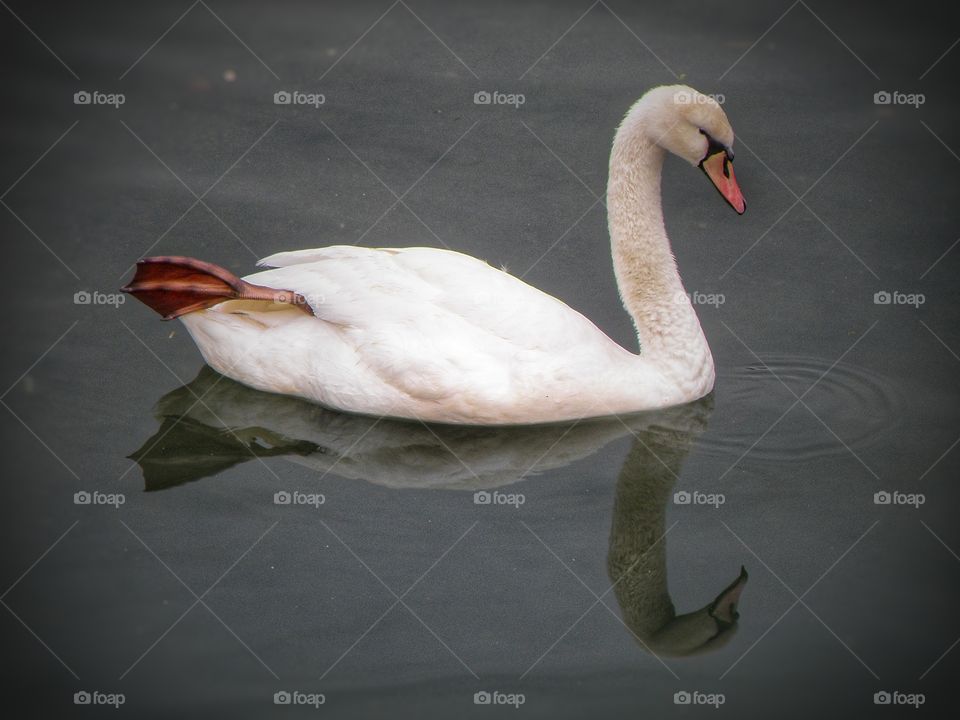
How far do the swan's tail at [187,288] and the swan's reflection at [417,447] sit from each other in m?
0.58

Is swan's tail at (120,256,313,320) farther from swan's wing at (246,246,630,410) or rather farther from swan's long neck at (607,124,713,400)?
swan's long neck at (607,124,713,400)

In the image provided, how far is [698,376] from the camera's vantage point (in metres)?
8.04

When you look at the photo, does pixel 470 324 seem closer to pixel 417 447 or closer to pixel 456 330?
pixel 456 330

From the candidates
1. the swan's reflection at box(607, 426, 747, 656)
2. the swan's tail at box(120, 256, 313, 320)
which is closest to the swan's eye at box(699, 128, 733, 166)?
the swan's reflection at box(607, 426, 747, 656)

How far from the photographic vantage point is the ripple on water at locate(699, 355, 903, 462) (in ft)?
26.0

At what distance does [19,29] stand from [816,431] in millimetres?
6874

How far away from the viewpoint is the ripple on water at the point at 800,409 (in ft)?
26.0

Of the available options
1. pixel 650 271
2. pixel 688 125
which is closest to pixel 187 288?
pixel 650 271

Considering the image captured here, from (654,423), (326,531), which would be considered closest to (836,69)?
(654,423)

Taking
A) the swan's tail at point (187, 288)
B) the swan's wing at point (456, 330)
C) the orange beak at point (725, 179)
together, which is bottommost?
the swan's wing at point (456, 330)

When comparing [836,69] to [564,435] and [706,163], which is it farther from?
[564,435]

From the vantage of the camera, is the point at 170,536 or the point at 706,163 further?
the point at 706,163

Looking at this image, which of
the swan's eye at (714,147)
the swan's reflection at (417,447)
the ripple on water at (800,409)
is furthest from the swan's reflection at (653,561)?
the swan's eye at (714,147)

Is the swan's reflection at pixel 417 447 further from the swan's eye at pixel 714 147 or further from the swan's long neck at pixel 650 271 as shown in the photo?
the swan's eye at pixel 714 147
